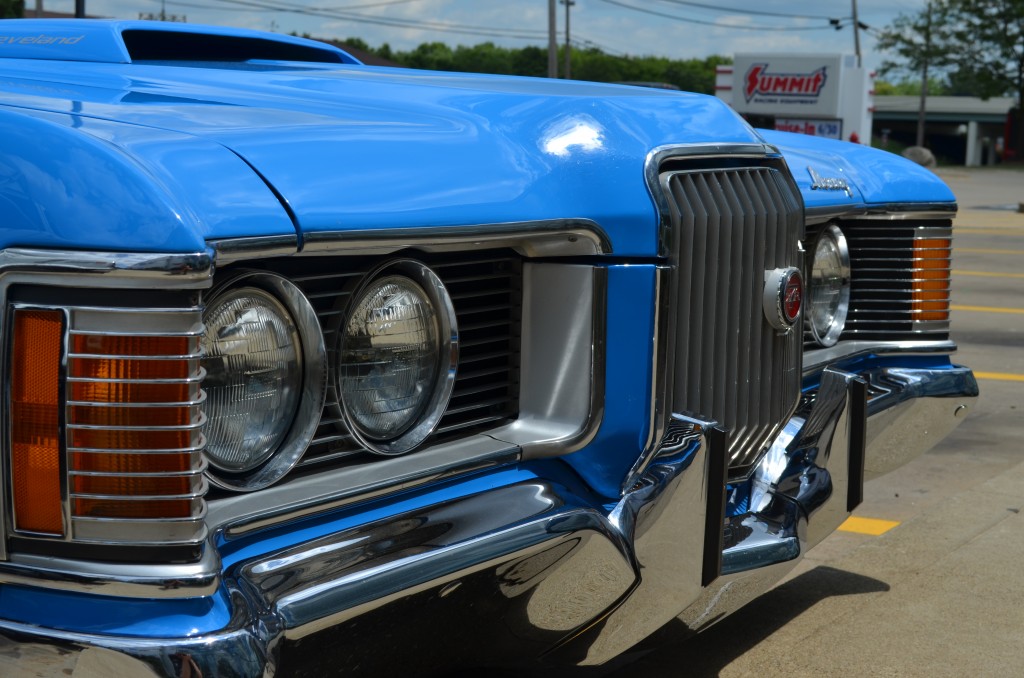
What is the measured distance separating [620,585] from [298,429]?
0.63m

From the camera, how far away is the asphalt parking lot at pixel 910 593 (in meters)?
3.06

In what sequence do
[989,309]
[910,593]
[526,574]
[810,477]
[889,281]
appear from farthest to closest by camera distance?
[989,309]
[910,593]
[889,281]
[810,477]
[526,574]

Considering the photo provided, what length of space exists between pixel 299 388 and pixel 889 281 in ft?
6.69

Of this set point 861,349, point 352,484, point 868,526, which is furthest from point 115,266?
point 868,526

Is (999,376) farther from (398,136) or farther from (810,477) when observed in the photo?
(398,136)

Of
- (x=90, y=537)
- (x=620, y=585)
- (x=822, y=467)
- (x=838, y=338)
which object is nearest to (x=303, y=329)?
(x=90, y=537)

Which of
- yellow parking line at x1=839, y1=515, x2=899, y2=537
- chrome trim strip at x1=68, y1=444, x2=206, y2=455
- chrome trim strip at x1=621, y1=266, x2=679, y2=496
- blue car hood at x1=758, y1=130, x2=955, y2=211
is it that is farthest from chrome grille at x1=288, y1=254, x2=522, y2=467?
yellow parking line at x1=839, y1=515, x2=899, y2=537

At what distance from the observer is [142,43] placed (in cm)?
299

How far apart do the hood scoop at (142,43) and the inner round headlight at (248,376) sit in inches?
45.8

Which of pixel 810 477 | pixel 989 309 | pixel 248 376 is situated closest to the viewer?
pixel 248 376

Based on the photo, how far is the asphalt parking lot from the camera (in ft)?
10.0

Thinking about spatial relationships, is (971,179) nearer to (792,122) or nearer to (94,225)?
(792,122)

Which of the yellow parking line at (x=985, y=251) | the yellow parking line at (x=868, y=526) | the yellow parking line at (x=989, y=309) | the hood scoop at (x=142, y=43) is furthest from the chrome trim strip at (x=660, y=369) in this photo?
the yellow parking line at (x=985, y=251)

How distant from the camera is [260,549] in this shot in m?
1.67
